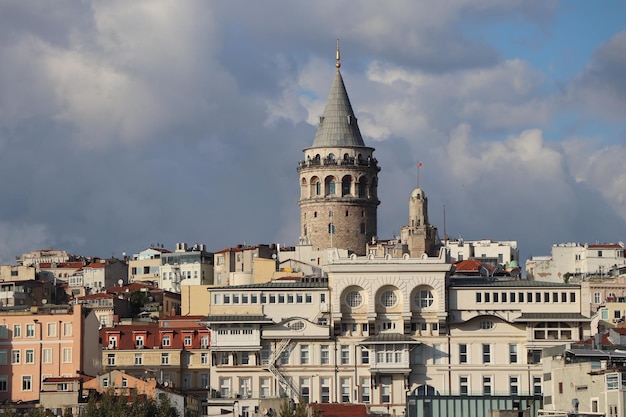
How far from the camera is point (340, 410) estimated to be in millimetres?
101438

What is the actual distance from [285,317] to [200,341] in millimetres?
5798

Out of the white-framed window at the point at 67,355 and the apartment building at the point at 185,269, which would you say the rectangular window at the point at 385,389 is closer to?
the white-framed window at the point at 67,355

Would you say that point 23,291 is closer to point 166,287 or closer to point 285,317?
point 166,287

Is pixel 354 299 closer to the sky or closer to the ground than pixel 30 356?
closer to the sky

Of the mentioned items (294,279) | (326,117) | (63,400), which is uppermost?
(326,117)

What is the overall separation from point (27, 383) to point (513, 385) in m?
27.3

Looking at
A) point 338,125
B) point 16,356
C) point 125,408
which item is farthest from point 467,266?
point 125,408

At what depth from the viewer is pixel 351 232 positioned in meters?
152

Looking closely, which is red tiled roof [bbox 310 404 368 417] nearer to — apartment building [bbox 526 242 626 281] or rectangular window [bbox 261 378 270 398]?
rectangular window [bbox 261 378 270 398]

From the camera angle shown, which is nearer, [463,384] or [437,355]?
[463,384]

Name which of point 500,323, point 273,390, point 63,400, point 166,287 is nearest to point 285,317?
point 273,390

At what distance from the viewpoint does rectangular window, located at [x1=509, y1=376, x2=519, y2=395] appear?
113 m

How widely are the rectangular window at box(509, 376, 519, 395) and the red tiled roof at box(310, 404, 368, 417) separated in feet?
39.7

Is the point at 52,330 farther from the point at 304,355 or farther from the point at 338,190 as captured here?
the point at 338,190
